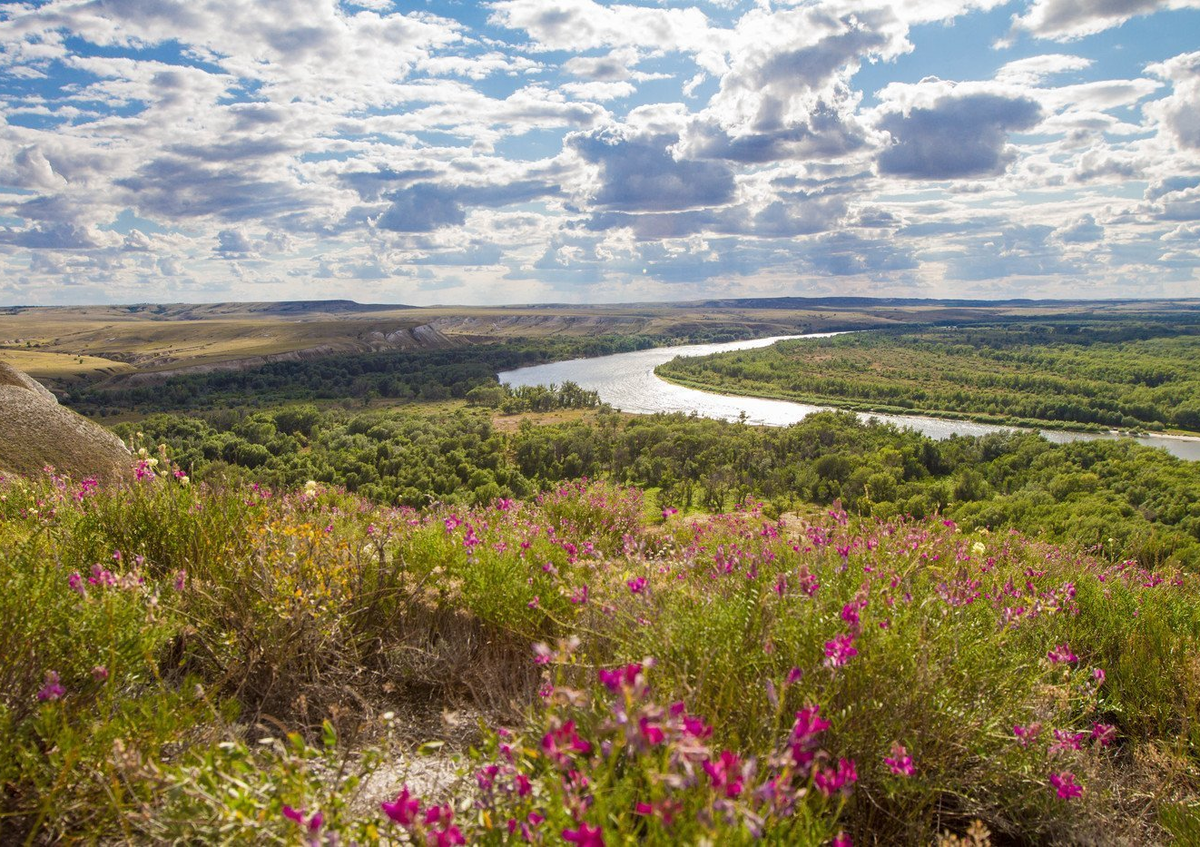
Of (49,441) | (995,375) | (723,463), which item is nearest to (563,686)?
(49,441)

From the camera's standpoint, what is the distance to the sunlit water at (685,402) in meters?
79.9

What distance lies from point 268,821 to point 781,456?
6422 cm

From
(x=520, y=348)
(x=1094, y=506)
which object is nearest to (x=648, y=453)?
(x=1094, y=506)

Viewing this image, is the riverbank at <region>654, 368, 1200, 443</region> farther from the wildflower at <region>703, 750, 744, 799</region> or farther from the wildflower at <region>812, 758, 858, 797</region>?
the wildflower at <region>703, 750, 744, 799</region>

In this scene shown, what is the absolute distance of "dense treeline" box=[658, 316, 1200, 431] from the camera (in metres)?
89.8

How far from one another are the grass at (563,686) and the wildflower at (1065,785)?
0.06 m

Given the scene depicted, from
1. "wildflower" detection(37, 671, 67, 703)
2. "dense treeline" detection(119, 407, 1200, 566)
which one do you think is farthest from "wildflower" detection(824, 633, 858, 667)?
"dense treeline" detection(119, 407, 1200, 566)

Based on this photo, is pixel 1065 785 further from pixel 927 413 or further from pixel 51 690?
pixel 927 413

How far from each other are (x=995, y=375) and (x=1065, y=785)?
12953cm

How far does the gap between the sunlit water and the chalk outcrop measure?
7721 cm

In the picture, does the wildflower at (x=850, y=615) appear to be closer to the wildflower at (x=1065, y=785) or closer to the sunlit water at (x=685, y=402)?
the wildflower at (x=1065, y=785)

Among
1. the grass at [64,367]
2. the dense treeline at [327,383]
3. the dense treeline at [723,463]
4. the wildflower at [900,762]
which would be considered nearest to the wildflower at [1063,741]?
the wildflower at [900,762]

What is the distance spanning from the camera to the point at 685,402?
98125 mm

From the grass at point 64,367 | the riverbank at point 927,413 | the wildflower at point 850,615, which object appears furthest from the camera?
the grass at point 64,367
